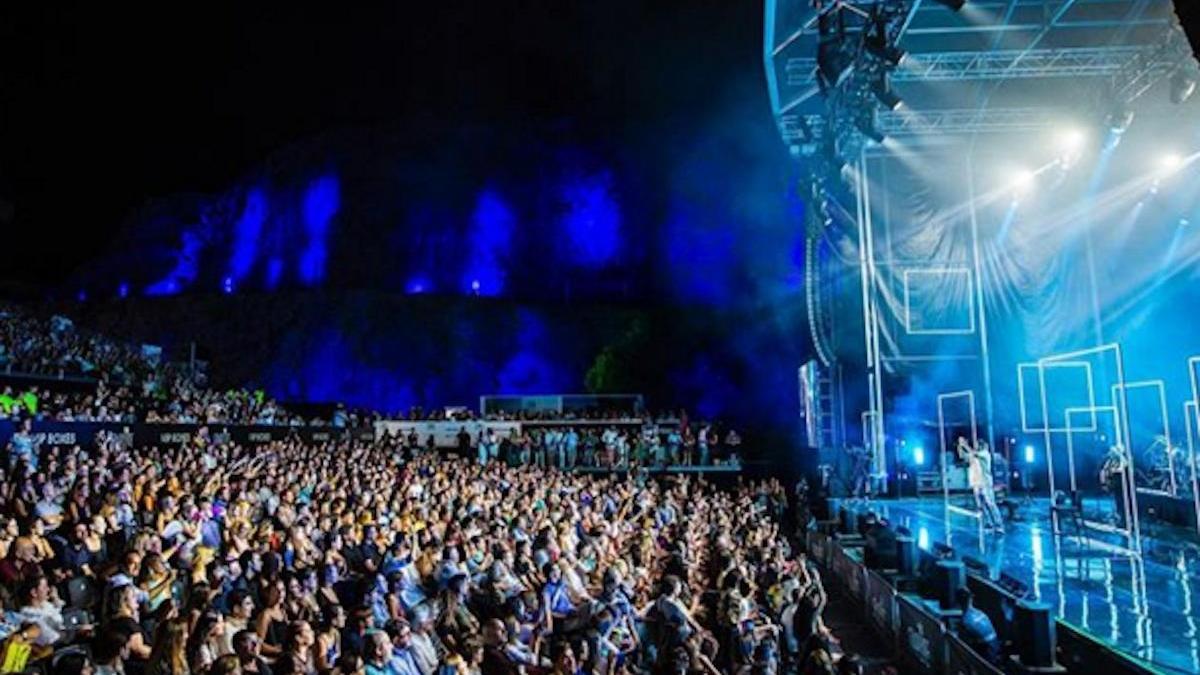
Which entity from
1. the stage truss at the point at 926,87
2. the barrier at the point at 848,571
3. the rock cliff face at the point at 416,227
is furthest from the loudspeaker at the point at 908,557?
the rock cliff face at the point at 416,227

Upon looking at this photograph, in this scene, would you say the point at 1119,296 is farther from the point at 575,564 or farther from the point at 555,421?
the point at 555,421

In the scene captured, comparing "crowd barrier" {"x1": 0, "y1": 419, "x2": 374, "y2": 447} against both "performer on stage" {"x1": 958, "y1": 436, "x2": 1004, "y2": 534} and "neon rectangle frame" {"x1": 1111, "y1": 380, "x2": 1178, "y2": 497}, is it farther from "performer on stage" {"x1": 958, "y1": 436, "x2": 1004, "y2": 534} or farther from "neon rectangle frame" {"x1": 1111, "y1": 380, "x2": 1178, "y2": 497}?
"neon rectangle frame" {"x1": 1111, "y1": 380, "x2": 1178, "y2": 497}

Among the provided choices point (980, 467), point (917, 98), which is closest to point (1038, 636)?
point (980, 467)

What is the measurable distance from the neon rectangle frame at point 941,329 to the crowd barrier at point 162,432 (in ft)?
49.5

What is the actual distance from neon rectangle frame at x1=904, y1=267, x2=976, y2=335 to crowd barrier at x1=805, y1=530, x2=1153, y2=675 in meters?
7.62

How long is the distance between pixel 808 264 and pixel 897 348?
16.2 ft

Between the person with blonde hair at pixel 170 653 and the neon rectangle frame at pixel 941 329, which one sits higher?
the neon rectangle frame at pixel 941 329

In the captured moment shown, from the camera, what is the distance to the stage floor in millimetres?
6902

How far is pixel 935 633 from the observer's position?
7.83 metres

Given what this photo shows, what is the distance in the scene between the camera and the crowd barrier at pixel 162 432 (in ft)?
46.6

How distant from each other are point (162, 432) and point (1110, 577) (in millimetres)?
16699

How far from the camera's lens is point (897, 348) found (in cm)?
1903

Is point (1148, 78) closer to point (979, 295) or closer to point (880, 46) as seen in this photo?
point (880, 46)

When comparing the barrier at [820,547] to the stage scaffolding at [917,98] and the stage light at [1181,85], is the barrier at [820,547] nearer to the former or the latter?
the stage scaffolding at [917,98]
